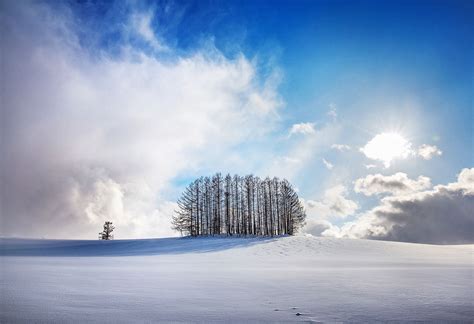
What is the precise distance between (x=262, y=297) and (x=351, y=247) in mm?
33162

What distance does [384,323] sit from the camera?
397cm

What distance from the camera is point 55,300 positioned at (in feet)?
17.1

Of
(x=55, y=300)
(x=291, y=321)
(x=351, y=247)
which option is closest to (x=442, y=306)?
(x=291, y=321)

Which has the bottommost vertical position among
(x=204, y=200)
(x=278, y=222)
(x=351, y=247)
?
(x=351, y=247)

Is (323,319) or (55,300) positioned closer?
(323,319)

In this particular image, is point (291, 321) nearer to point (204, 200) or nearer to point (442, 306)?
point (442, 306)

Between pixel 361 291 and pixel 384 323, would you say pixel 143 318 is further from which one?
pixel 361 291

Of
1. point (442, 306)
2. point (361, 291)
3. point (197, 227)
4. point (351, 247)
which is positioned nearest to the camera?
point (442, 306)

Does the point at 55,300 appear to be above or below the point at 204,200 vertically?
below

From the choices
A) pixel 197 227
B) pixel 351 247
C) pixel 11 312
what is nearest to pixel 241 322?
pixel 11 312

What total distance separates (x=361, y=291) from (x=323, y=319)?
320 cm

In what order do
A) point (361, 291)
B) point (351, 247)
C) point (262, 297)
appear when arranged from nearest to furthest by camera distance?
1. point (262, 297)
2. point (361, 291)
3. point (351, 247)

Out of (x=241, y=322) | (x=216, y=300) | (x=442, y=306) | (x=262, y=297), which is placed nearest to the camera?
(x=241, y=322)

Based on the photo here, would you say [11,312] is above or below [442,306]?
above
